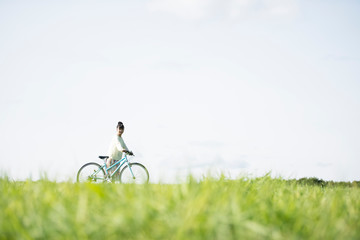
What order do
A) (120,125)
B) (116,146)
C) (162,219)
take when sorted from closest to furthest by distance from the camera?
(162,219)
(116,146)
(120,125)

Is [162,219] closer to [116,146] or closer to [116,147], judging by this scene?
[116,146]

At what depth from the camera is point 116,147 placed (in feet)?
39.5

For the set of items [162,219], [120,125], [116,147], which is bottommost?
[162,219]

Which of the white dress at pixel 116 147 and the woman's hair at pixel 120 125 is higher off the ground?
the woman's hair at pixel 120 125

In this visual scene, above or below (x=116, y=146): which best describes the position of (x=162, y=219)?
below

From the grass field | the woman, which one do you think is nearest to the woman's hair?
the woman

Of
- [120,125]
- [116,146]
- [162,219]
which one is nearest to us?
[162,219]

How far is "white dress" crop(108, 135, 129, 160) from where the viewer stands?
11.8m

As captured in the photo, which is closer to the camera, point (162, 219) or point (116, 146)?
point (162, 219)

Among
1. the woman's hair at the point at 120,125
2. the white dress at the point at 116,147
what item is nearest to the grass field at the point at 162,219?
the white dress at the point at 116,147

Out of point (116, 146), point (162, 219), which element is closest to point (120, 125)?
point (116, 146)

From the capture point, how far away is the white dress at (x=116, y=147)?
1179cm

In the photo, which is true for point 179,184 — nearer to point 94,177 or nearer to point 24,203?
point 24,203

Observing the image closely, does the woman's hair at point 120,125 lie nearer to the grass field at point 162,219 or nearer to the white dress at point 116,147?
the white dress at point 116,147
